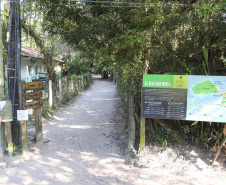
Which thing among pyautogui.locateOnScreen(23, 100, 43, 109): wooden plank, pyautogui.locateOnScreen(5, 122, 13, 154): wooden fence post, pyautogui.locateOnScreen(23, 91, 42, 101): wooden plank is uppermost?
pyautogui.locateOnScreen(23, 91, 42, 101): wooden plank

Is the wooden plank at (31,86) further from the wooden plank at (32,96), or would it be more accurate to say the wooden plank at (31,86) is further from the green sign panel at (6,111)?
the green sign panel at (6,111)

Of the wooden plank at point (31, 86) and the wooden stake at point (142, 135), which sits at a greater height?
the wooden plank at point (31, 86)

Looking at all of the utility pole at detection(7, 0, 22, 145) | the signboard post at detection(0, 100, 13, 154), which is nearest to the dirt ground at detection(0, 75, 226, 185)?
the signboard post at detection(0, 100, 13, 154)

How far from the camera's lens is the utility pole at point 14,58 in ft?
18.1

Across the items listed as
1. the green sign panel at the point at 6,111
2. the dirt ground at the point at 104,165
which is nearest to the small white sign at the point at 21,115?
the green sign panel at the point at 6,111

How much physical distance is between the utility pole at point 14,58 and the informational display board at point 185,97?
10.3ft

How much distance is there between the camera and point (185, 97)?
15.9ft

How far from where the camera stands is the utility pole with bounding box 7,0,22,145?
18.1 feet

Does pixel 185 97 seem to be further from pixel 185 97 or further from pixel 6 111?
pixel 6 111

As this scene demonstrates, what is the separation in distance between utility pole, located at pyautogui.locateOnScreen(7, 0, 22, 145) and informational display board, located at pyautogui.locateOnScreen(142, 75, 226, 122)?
313cm

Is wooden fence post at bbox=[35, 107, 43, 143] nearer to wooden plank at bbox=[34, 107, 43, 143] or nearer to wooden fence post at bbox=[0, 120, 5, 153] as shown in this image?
wooden plank at bbox=[34, 107, 43, 143]

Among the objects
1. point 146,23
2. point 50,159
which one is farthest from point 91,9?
point 50,159

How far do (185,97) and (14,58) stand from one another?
164 inches

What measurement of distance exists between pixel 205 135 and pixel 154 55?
7.60 ft
